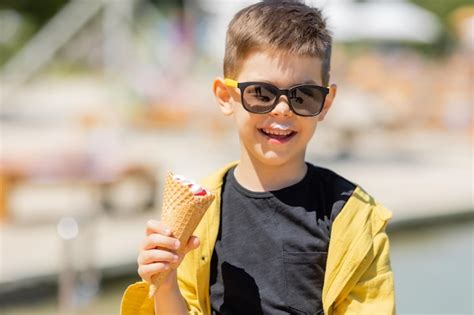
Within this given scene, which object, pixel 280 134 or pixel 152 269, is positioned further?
pixel 280 134

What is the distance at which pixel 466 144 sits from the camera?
60.1 ft

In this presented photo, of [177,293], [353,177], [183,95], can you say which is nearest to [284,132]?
[177,293]

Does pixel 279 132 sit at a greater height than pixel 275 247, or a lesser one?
greater

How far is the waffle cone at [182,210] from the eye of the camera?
2.21m

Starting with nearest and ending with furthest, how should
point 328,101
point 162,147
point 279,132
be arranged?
point 279,132 → point 328,101 → point 162,147

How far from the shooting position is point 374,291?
7.68 ft

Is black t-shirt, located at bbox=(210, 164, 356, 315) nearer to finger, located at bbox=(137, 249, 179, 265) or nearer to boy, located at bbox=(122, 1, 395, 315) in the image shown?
boy, located at bbox=(122, 1, 395, 315)

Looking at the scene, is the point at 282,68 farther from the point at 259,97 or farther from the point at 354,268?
the point at 354,268

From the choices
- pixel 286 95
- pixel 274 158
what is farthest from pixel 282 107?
pixel 274 158

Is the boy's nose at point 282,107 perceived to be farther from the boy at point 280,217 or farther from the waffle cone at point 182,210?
the waffle cone at point 182,210

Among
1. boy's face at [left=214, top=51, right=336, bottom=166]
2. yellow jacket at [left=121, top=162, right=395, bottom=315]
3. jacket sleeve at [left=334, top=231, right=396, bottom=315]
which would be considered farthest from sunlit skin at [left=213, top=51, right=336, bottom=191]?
jacket sleeve at [left=334, top=231, right=396, bottom=315]

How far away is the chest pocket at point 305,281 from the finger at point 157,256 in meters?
0.34

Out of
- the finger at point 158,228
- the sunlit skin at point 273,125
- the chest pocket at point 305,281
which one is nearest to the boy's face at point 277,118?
the sunlit skin at point 273,125

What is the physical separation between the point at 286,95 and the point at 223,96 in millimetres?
266
